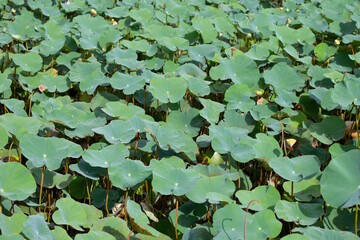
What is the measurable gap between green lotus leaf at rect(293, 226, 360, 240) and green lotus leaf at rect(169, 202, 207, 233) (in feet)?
0.91

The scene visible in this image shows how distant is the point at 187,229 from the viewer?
46.4 inches

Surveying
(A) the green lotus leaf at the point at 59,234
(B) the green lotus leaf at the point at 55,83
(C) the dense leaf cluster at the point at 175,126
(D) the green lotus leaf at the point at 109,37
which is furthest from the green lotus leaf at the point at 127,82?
(A) the green lotus leaf at the point at 59,234

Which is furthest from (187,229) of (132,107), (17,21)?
(17,21)

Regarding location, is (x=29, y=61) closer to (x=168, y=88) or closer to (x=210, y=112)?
(x=168, y=88)

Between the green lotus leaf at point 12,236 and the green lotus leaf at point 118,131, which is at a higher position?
the green lotus leaf at point 12,236

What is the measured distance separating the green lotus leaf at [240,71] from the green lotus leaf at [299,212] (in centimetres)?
75

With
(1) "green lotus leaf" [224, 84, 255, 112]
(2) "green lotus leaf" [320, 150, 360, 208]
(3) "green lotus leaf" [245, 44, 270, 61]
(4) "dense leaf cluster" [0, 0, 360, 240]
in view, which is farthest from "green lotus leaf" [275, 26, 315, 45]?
(2) "green lotus leaf" [320, 150, 360, 208]

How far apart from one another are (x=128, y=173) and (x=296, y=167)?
1.73 feet

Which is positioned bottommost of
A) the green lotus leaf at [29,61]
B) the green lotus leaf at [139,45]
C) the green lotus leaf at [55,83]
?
the green lotus leaf at [55,83]

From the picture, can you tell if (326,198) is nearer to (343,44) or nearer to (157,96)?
(157,96)

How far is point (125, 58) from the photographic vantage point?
6.49 feet

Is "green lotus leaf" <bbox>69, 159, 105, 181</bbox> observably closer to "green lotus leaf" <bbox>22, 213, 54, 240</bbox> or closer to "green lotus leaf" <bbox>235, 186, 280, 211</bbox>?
"green lotus leaf" <bbox>22, 213, 54, 240</bbox>

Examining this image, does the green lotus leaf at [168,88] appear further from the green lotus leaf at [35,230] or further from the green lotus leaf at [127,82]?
the green lotus leaf at [35,230]

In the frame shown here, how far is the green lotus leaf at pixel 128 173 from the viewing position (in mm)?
1271
